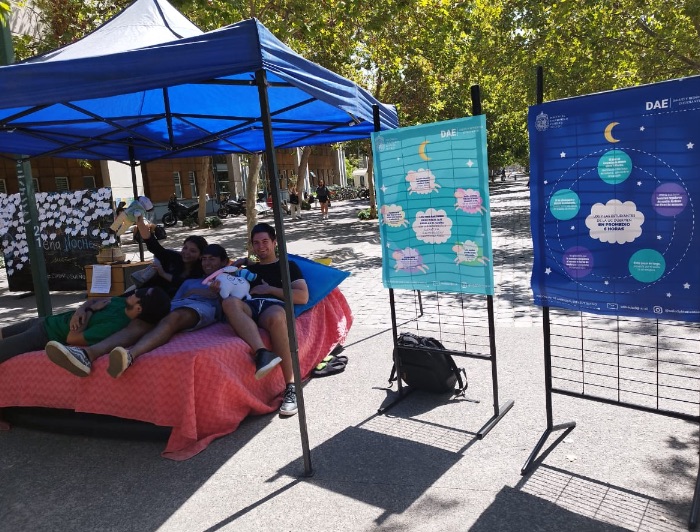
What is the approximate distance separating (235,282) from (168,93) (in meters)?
2.31

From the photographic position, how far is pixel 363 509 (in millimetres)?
2932

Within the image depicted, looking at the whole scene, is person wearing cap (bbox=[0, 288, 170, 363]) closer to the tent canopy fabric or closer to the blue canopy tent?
the blue canopy tent

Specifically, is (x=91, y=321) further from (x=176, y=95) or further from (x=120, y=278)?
(x=120, y=278)

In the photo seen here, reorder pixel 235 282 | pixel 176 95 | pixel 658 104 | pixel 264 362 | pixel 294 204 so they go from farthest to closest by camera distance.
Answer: pixel 294 204 < pixel 176 95 < pixel 235 282 < pixel 264 362 < pixel 658 104

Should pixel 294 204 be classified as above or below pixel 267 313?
above

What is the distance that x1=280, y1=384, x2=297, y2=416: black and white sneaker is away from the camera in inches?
164

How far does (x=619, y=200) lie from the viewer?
9.50 ft

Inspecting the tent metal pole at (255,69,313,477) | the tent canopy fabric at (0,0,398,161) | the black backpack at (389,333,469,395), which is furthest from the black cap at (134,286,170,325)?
the black backpack at (389,333,469,395)

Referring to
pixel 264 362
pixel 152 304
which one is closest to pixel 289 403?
pixel 264 362

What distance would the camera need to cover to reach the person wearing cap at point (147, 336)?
146 inches

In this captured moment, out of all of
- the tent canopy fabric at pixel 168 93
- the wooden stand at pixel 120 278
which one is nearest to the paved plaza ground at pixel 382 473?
the tent canopy fabric at pixel 168 93

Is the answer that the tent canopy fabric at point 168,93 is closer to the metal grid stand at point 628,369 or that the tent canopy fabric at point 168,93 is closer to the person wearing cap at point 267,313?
the person wearing cap at point 267,313

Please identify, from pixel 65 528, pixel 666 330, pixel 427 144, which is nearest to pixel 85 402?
pixel 65 528

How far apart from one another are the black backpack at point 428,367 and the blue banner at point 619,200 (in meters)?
1.23
